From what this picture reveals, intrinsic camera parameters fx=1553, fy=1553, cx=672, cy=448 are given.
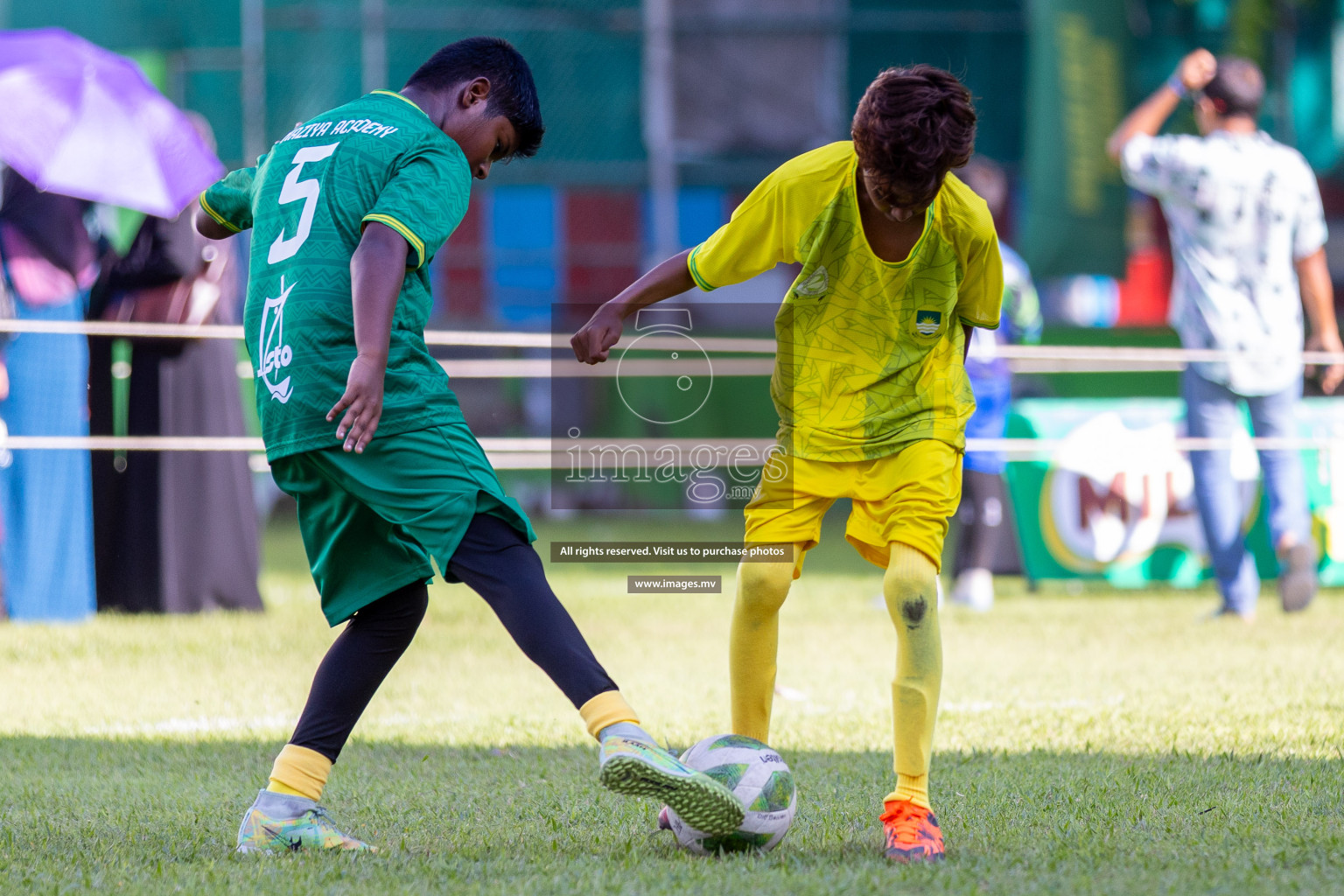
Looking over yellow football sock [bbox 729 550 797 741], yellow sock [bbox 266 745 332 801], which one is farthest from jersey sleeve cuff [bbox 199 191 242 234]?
yellow football sock [bbox 729 550 797 741]

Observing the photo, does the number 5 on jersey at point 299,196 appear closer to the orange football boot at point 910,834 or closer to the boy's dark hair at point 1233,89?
the orange football boot at point 910,834

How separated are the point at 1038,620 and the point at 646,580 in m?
2.55

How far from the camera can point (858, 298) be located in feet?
11.2

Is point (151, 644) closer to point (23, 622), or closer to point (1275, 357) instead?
point (23, 622)

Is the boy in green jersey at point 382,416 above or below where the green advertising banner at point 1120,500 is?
above

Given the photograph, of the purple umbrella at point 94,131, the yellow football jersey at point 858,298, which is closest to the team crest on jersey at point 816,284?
the yellow football jersey at point 858,298

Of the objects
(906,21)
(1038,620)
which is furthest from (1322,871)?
(906,21)

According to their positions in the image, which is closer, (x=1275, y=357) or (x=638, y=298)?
(x=638, y=298)

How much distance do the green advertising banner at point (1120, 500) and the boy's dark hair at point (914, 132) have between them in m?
5.79

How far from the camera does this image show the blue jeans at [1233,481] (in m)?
7.52

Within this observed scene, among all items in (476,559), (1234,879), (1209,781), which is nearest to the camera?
(1234,879)

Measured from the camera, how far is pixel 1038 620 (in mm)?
7488

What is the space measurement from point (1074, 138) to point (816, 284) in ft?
38.7

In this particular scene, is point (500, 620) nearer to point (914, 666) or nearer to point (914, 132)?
point (914, 666)
